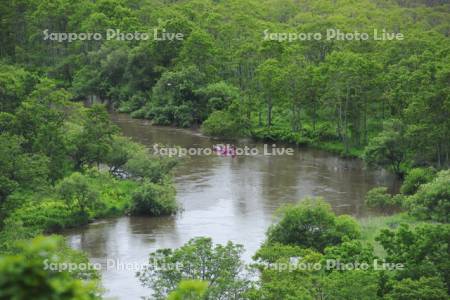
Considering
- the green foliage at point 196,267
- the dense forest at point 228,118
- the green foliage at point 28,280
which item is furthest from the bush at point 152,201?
the green foliage at point 28,280

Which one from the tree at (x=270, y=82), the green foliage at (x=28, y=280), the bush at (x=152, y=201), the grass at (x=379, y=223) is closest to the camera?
the green foliage at (x=28, y=280)

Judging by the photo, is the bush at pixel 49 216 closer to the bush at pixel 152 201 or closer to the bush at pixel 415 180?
the bush at pixel 152 201

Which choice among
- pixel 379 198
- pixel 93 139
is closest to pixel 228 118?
pixel 93 139

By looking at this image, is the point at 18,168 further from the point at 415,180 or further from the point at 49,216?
the point at 415,180

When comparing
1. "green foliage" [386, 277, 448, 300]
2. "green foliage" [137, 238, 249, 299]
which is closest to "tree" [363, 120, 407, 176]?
"green foliage" [137, 238, 249, 299]

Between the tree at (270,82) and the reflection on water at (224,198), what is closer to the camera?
the reflection on water at (224,198)

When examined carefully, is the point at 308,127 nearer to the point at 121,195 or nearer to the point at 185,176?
the point at 185,176
